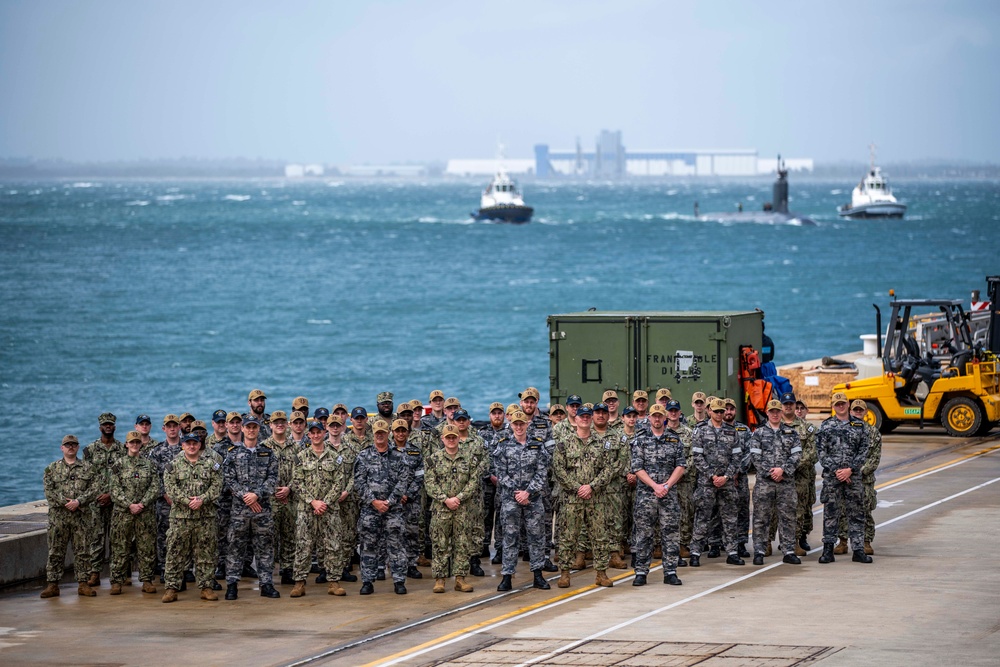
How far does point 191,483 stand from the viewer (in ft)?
45.7

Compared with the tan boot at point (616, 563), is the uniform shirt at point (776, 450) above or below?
above

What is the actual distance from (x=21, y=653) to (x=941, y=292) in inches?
3227

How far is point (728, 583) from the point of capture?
14.1 metres

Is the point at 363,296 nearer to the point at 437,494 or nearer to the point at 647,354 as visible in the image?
the point at 647,354

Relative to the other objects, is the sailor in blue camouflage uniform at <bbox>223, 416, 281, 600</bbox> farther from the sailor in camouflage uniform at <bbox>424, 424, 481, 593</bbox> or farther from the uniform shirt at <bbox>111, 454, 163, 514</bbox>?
the sailor in camouflage uniform at <bbox>424, 424, 481, 593</bbox>

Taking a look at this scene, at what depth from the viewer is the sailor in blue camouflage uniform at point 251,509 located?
14.0m

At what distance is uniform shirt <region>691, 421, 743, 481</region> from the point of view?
1491 cm

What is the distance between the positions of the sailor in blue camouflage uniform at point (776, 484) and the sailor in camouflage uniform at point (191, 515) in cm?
497

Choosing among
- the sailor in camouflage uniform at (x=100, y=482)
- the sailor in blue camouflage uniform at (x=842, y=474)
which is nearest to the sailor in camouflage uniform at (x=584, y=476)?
the sailor in blue camouflage uniform at (x=842, y=474)

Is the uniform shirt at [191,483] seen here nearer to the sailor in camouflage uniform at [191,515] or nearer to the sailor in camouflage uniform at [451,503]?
the sailor in camouflage uniform at [191,515]

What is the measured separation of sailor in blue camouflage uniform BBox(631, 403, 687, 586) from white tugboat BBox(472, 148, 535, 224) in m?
145

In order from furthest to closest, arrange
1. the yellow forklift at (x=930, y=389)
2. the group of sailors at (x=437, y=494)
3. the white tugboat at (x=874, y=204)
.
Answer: the white tugboat at (x=874, y=204) < the yellow forklift at (x=930, y=389) < the group of sailors at (x=437, y=494)

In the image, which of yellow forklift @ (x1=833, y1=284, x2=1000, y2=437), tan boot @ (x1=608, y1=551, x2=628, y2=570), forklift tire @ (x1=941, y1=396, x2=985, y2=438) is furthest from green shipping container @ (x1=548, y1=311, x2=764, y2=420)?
tan boot @ (x1=608, y1=551, x2=628, y2=570)

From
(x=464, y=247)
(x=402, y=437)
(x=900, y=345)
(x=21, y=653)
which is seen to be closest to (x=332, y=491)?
(x=402, y=437)
